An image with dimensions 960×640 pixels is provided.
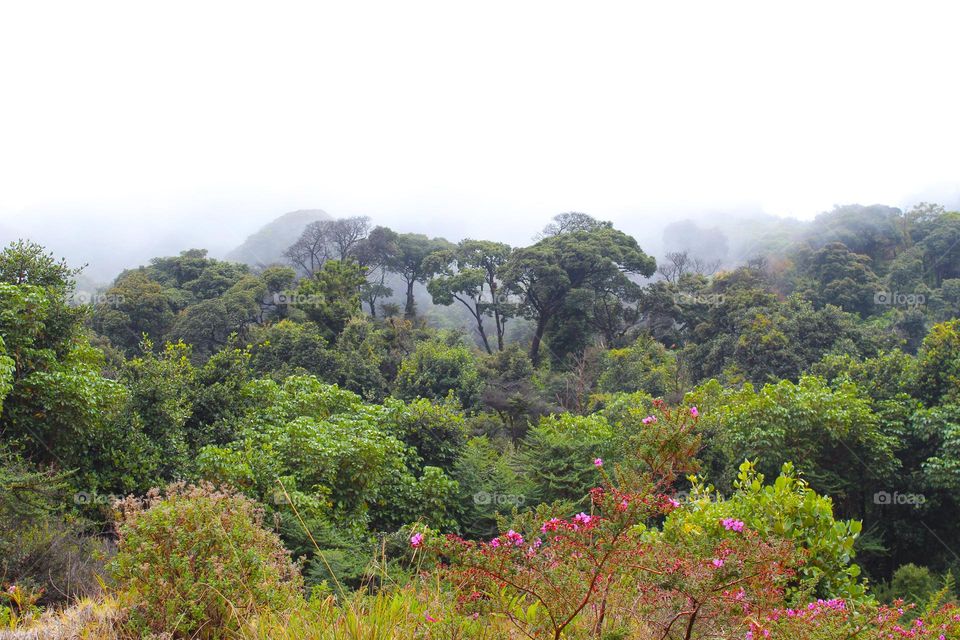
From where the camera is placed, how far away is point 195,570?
119 inches

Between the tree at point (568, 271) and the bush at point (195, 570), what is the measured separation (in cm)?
2119

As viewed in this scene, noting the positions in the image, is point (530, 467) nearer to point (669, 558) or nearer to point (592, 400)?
point (592, 400)

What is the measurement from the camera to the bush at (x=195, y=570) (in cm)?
287

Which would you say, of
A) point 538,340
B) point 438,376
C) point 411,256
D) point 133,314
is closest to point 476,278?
point 538,340

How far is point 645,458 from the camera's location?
10.7ft

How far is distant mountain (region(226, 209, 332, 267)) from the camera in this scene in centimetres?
5272

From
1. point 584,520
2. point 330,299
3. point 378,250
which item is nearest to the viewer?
point 584,520

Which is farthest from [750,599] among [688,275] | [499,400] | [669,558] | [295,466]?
[688,275]

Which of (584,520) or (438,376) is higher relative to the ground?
(584,520)

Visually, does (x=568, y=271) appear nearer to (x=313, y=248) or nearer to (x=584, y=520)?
(x=313, y=248)

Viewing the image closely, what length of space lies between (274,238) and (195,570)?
55385 mm

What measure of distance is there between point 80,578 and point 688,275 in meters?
26.2

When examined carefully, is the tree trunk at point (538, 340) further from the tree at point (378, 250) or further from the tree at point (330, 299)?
the tree at point (378, 250)

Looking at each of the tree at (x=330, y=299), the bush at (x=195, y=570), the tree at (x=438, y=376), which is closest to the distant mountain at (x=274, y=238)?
the tree at (x=330, y=299)
